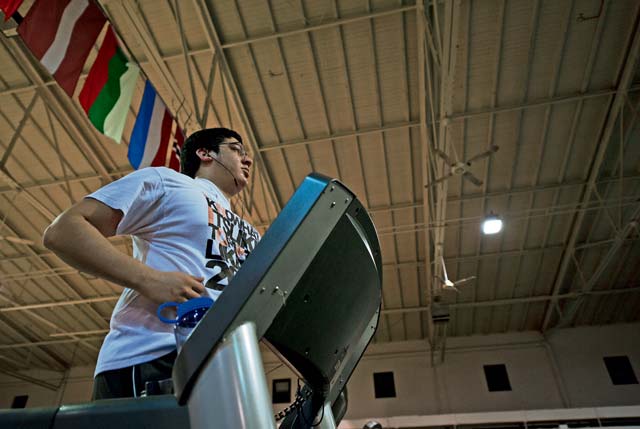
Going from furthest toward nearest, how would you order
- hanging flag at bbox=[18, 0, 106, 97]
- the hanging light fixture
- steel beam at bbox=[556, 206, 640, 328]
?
steel beam at bbox=[556, 206, 640, 328], the hanging light fixture, hanging flag at bbox=[18, 0, 106, 97]

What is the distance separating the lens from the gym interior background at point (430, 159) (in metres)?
6.42

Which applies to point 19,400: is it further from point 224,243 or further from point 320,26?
point 224,243

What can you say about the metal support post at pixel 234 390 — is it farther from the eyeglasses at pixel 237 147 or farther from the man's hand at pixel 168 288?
the eyeglasses at pixel 237 147

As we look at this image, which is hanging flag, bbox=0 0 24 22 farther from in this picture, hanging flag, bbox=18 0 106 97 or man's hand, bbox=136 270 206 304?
man's hand, bbox=136 270 206 304

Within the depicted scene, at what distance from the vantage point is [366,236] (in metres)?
0.74

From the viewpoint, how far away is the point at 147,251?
40.7 inches

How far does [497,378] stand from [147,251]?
46.2 feet

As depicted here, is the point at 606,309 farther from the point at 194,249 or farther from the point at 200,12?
the point at 194,249

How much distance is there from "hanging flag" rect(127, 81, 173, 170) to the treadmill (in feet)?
14.1

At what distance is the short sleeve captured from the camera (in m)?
0.92

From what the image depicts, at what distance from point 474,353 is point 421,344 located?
66.6 inches

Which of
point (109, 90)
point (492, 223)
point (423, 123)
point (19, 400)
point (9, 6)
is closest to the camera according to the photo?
point (9, 6)

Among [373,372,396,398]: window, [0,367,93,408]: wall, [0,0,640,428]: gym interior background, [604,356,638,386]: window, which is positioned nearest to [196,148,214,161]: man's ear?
[0,0,640,428]: gym interior background

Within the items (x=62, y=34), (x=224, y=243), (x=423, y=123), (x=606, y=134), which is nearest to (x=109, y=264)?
(x=224, y=243)
